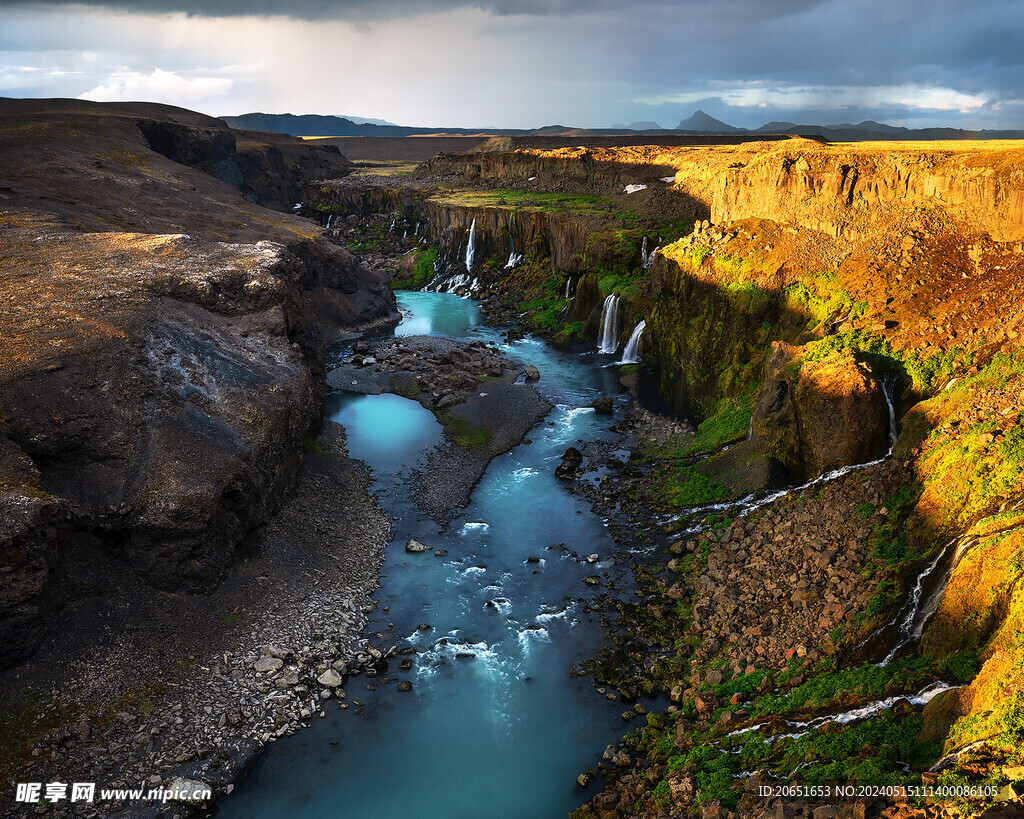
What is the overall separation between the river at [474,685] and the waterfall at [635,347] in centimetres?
1463

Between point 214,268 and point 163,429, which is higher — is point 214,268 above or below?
above

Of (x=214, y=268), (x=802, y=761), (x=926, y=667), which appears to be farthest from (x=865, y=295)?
(x=214, y=268)

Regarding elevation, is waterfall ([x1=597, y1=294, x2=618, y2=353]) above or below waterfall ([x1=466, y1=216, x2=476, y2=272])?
below

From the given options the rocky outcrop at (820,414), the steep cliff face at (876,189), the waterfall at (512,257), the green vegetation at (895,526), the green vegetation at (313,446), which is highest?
the steep cliff face at (876,189)

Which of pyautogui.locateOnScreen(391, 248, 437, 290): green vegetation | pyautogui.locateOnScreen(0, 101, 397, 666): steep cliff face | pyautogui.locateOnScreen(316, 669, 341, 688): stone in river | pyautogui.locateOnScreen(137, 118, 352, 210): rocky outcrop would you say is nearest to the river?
pyautogui.locateOnScreen(316, 669, 341, 688): stone in river

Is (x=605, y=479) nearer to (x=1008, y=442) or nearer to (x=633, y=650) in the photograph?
(x=633, y=650)

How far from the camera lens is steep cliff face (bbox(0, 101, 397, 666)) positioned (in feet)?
67.4

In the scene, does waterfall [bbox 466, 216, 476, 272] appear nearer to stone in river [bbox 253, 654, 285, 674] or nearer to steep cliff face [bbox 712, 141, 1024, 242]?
steep cliff face [bbox 712, 141, 1024, 242]

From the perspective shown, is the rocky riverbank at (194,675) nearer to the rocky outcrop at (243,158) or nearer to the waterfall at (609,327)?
the waterfall at (609,327)

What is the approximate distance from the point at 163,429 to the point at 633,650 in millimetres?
17456

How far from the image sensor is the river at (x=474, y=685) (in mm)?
18016

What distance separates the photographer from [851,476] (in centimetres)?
2381

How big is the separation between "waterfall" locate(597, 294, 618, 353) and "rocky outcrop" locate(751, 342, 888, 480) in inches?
884

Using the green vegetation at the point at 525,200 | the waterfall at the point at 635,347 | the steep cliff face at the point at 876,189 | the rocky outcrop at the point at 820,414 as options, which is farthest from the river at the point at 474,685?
the green vegetation at the point at 525,200
